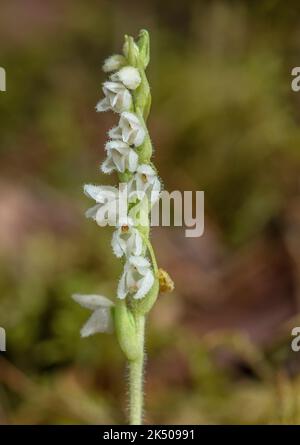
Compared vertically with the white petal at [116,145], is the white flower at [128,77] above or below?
above

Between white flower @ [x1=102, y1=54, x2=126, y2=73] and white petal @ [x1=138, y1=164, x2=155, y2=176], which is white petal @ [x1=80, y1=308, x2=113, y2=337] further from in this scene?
white flower @ [x1=102, y1=54, x2=126, y2=73]

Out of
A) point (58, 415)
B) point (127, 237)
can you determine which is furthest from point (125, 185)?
point (58, 415)

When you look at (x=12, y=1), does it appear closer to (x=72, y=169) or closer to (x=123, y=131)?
(x=72, y=169)

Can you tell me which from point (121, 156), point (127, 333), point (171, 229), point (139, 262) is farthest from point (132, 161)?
point (171, 229)

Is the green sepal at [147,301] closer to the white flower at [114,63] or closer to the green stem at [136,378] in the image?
the green stem at [136,378]

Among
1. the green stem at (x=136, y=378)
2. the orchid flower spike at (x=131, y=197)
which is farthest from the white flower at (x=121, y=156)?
the green stem at (x=136, y=378)

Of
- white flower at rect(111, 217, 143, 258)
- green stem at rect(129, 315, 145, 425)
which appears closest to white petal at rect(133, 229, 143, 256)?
white flower at rect(111, 217, 143, 258)
